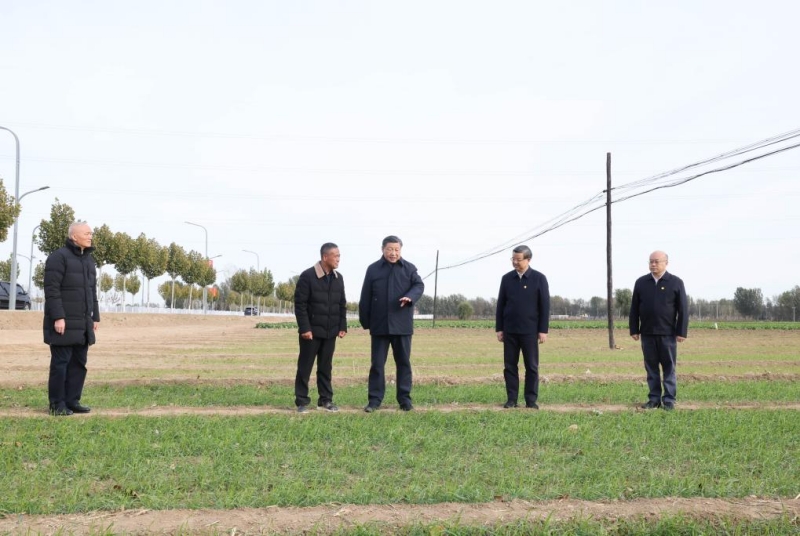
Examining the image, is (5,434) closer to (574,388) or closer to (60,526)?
(60,526)

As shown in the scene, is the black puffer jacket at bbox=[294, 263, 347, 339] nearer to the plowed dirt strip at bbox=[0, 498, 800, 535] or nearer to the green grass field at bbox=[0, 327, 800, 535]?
the green grass field at bbox=[0, 327, 800, 535]

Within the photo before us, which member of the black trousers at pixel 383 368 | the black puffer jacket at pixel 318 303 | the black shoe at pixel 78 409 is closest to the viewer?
the black shoe at pixel 78 409

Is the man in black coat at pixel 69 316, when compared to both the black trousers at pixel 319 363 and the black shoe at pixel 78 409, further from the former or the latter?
the black trousers at pixel 319 363

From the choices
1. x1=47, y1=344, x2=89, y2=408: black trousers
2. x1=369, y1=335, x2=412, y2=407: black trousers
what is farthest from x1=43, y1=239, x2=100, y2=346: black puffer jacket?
x1=369, y1=335, x2=412, y2=407: black trousers

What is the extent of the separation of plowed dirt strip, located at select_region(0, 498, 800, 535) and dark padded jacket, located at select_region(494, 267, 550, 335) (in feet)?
15.6

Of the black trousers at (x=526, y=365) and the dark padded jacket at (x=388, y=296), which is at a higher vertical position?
the dark padded jacket at (x=388, y=296)

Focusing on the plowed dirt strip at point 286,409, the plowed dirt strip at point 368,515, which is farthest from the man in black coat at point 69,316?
the plowed dirt strip at point 368,515

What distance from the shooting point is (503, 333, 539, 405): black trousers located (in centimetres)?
909

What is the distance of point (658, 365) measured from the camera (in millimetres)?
9297

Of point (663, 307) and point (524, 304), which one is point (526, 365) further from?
point (663, 307)

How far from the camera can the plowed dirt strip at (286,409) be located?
26.4 ft

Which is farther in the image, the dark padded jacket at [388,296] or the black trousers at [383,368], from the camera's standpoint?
the dark padded jacket at [388,296]

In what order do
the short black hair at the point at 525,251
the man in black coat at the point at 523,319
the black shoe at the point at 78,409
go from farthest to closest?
1. the short black hair at the point at 525,251
2. the man in black coat at the point at 523,319
3. the black shoe at the point at 78,409

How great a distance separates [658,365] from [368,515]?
248 inches
